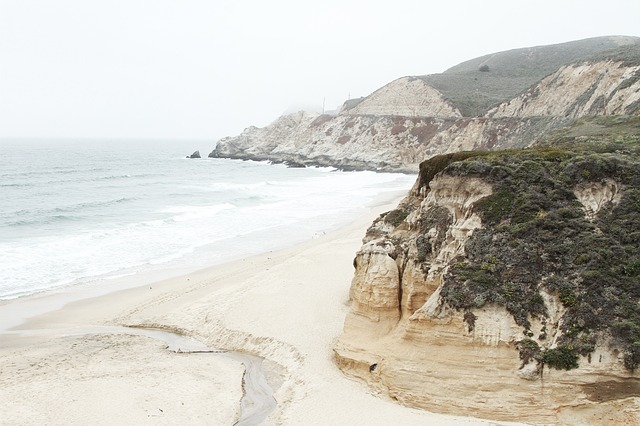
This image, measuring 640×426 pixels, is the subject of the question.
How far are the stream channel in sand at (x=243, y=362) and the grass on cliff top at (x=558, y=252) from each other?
4.49 metres

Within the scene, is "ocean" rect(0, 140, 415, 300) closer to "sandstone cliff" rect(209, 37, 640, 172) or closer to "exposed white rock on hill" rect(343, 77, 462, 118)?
"sandstone cliff" rect(209, 37, 640, 172)

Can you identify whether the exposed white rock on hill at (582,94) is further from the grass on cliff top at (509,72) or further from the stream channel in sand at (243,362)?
the stream channel in sand at (243,362)

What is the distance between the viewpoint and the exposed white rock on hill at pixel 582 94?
35281 millimetres

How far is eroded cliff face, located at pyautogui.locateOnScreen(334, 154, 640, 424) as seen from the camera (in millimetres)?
9047

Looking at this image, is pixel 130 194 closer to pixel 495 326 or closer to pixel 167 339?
pixel 167 339

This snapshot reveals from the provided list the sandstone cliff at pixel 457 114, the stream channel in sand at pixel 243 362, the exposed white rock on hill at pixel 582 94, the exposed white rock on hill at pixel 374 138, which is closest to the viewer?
the stream channel in sand at pixel 243 362

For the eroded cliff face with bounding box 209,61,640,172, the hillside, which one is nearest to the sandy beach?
the hillside

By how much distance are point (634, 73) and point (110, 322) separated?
130 feet

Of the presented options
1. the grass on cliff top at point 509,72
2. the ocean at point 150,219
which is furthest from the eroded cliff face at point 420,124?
the ocean at point 150,219

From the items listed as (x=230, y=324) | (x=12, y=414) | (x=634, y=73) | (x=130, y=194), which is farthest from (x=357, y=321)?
(x=130, y=194)

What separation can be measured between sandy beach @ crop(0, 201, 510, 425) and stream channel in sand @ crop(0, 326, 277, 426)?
123 mm

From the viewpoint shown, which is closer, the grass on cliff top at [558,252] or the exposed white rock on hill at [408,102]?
the grass on cliff top at [558,252]

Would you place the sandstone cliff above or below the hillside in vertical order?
above

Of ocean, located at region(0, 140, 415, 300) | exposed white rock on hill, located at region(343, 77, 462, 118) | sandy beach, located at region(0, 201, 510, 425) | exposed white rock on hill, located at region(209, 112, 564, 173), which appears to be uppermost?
exposed white rock on hill, located at region(343, 77, 462, 118)
